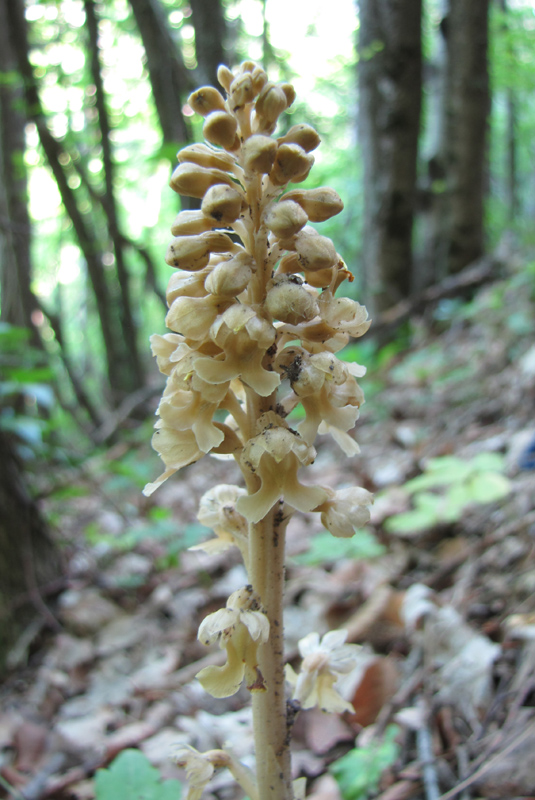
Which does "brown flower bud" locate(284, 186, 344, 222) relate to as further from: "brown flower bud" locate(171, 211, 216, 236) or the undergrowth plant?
"brown flower bud" locate(171, 211, 216, 236)

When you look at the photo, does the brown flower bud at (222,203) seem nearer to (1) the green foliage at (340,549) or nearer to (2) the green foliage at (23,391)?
(1) the green foliage at (340,549)

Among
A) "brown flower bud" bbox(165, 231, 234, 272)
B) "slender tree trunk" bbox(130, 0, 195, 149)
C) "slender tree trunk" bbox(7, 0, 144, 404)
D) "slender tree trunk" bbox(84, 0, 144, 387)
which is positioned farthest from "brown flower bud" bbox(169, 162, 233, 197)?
"slender tree trunk" bbox(84, 0, 144, 387)

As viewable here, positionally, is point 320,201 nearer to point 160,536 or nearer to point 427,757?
point 427,757

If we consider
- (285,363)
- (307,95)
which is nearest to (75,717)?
(285,363)

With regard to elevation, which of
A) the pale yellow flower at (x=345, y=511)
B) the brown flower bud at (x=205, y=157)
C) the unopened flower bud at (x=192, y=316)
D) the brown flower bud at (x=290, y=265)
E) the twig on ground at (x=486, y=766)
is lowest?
the twig on ground at (x=486, y=766)

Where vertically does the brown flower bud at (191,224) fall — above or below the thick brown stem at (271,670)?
above

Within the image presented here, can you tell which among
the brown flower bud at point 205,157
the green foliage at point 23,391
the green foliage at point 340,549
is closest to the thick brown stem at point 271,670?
the brown flower bud at point 205,157

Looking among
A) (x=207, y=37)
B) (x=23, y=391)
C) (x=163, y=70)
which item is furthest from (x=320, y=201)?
(x=163, y=70)
